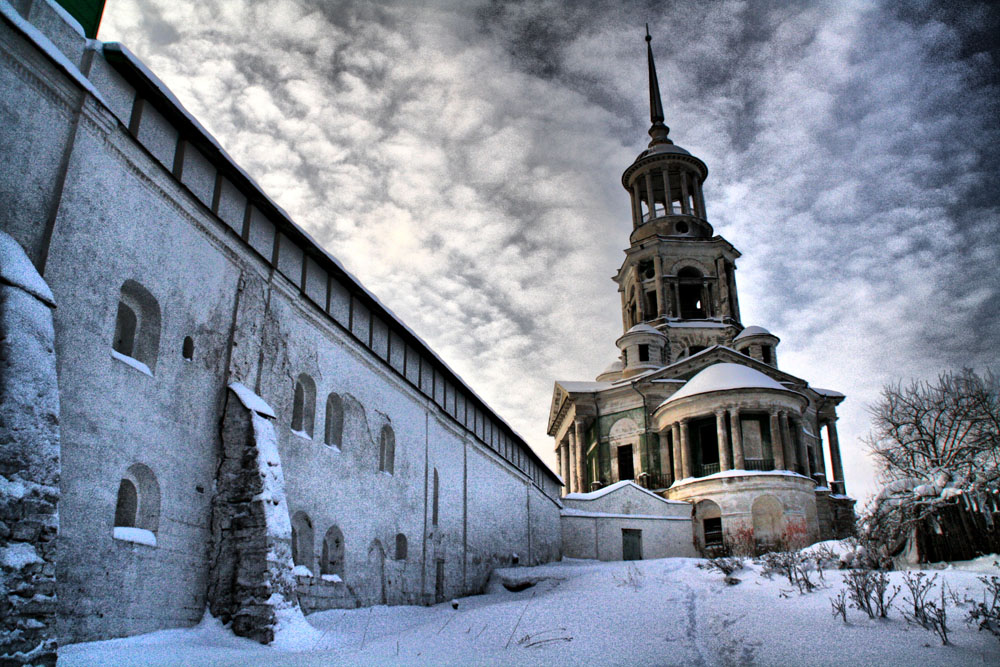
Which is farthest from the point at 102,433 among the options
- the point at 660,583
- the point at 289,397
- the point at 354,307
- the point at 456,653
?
the point at 660,583

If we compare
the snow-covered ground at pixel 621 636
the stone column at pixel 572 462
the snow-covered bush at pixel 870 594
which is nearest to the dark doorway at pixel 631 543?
the stone column at pixel 572 462

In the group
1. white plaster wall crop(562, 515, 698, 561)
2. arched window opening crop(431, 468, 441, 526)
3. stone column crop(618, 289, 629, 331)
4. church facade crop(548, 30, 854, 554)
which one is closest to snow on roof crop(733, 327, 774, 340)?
church facade crop(548, 30, 854, 554)

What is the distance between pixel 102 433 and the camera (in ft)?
28.7

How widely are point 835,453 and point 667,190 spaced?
17383 millimetres

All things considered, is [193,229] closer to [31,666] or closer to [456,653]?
[31,666]

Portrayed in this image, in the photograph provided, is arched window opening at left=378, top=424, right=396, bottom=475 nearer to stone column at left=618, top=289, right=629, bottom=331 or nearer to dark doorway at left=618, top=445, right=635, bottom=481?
dark doorway at left=618, top=445, right=635, bottom=481

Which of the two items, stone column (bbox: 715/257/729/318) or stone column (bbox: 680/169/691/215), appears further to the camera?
stone column (bbox: 680/169/691/215)

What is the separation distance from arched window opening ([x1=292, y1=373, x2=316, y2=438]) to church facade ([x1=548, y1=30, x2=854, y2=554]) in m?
19.4

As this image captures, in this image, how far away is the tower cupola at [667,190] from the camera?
45062 mm

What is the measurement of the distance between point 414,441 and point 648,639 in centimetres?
841

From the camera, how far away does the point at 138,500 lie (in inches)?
373

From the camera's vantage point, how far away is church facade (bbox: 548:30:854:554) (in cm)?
3102

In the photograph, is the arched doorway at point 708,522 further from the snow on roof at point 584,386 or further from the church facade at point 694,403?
the snow on roof at point 584,386

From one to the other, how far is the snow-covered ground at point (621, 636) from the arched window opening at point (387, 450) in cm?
301
